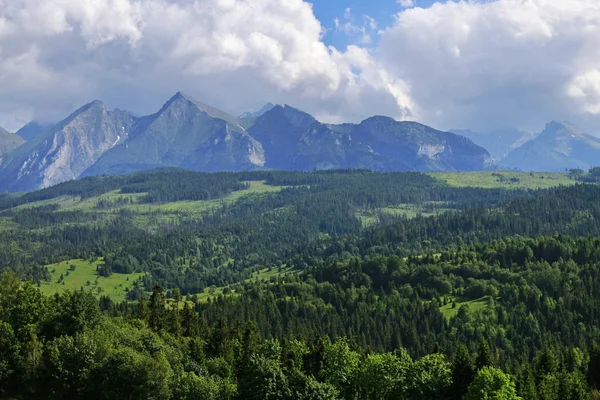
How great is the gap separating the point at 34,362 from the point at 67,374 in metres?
6.87

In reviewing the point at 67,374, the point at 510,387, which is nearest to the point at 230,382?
the point at 67,374

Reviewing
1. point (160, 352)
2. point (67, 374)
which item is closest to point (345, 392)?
point (160, 352)

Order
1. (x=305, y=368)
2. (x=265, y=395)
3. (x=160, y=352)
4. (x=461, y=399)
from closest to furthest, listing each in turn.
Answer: (x=265, y=395), (x=461, y=399), (x=160, y=352), (x=305, y=368)

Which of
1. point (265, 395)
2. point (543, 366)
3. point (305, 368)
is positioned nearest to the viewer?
point (265, 395)

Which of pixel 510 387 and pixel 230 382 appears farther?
pixel 230 382

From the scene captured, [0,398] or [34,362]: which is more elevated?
[34,362]

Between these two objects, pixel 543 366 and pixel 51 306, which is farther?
pixel 543 366

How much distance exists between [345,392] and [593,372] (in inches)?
2859

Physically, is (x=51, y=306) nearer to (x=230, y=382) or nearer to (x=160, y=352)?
(x=160, y=352)

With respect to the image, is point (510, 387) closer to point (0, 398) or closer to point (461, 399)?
point (461, 399)

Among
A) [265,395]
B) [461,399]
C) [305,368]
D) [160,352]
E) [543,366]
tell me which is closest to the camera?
[265,395]

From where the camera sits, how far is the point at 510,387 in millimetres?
97688

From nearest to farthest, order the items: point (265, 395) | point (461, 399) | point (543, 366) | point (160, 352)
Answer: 1. point (265, 395)
2. point (461, 399)
3. point (160, 352)
4. point (543, 366)

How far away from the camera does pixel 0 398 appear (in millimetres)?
107062
